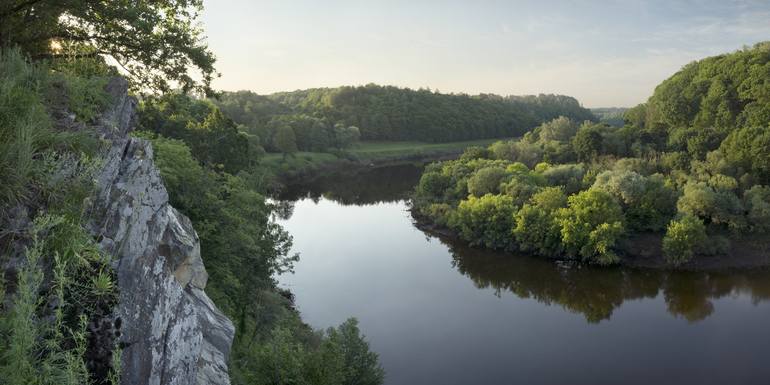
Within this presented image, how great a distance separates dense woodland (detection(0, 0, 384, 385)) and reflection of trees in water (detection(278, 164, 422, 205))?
40974mm

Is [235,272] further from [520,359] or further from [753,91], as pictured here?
[753,91]

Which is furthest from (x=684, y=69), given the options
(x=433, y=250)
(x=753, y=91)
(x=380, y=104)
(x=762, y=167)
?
(x=380, y=104)

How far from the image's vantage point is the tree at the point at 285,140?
291ft

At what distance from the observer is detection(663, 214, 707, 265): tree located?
37.6 m

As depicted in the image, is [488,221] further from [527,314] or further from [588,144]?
[588,144]

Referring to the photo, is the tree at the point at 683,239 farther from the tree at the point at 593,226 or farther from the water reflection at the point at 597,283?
the tree at the point at 593,226

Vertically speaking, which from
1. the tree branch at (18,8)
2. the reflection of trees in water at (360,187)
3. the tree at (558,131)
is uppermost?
the tree branch at (18,8)

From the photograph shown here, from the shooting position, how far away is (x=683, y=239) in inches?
1480

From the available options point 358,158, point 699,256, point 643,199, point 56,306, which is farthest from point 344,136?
point 56,306

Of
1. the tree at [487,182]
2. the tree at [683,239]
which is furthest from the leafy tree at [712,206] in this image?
the tree at [487,182]

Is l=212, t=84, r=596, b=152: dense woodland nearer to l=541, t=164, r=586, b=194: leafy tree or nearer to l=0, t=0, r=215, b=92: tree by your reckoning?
l=541, t=164, r=586, b=194: leafy tree

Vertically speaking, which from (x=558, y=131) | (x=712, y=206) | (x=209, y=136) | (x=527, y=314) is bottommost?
(x=527, y=314)

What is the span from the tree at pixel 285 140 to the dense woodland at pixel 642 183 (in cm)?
3170

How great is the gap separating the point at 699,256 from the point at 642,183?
7498 mm
